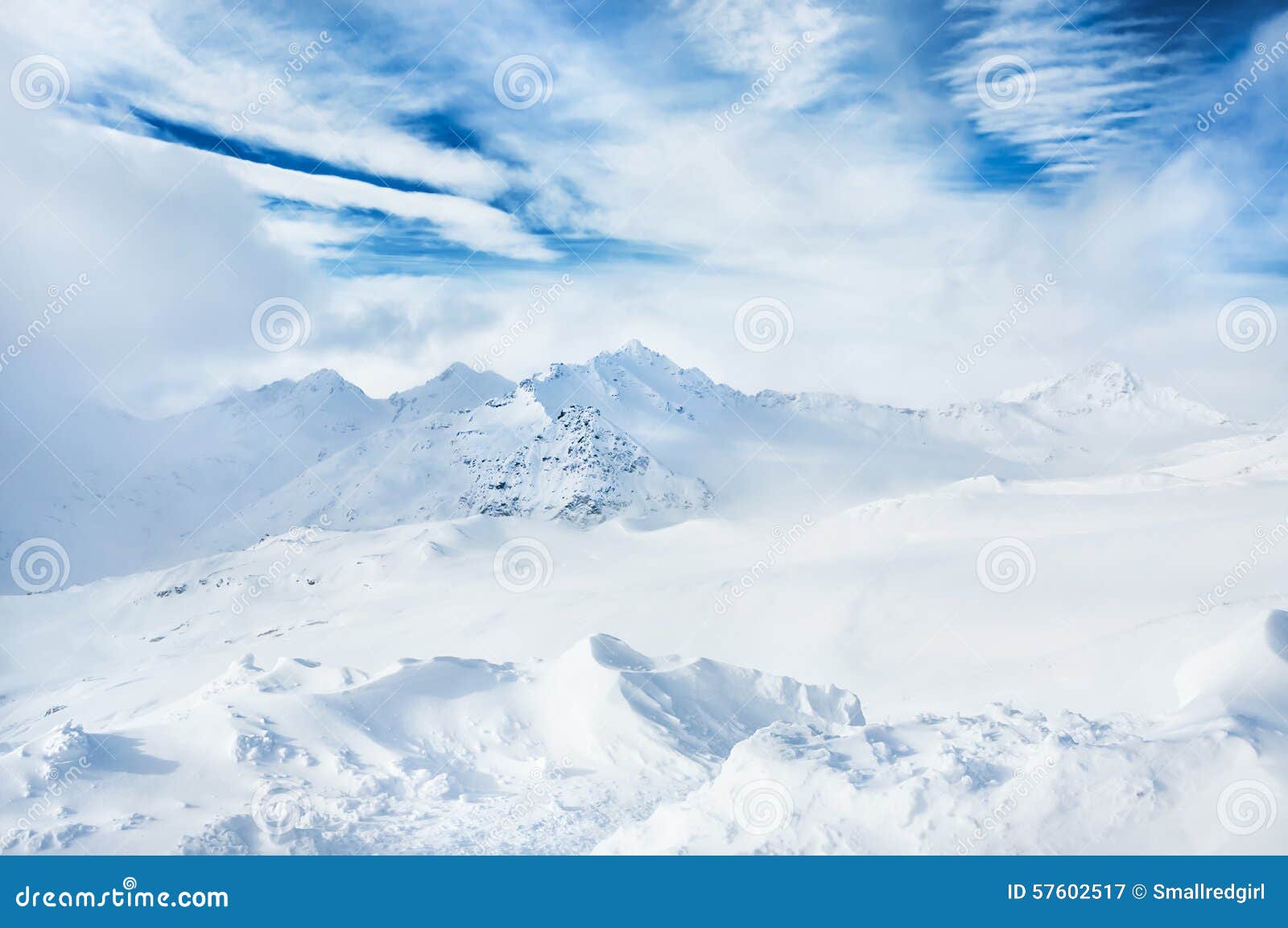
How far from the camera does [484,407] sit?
619 feet

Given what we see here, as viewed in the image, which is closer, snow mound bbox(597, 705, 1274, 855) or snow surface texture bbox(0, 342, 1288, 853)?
snow mound bbox(597, 705, 1274, 855)

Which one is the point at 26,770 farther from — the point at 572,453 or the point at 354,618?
the point at 572,453

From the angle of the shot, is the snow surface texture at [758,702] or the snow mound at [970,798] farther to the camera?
the snow surface texture at [758,702]

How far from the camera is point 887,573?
44.6 meters

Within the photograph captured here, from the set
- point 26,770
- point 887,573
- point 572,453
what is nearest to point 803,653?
point 887,573

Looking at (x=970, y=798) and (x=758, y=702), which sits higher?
(x=758, y=702)

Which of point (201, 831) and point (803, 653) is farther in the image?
point (803, 653)

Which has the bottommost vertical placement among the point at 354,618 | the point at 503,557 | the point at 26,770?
the point at 26,770

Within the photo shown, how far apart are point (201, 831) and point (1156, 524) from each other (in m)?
42.0

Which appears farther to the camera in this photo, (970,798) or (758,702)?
(758,702)

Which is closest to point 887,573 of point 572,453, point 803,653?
point 803,653

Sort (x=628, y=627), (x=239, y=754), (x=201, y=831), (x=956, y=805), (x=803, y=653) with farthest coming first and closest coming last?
1. (x=628, y=627)
2. (x=803, y=653)
3. (x=239, y=754)
4. (x=201, y=831)
5. (x=956, y=805)

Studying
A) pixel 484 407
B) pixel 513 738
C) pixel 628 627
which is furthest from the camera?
pixel 484 407

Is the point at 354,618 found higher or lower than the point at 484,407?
lower
